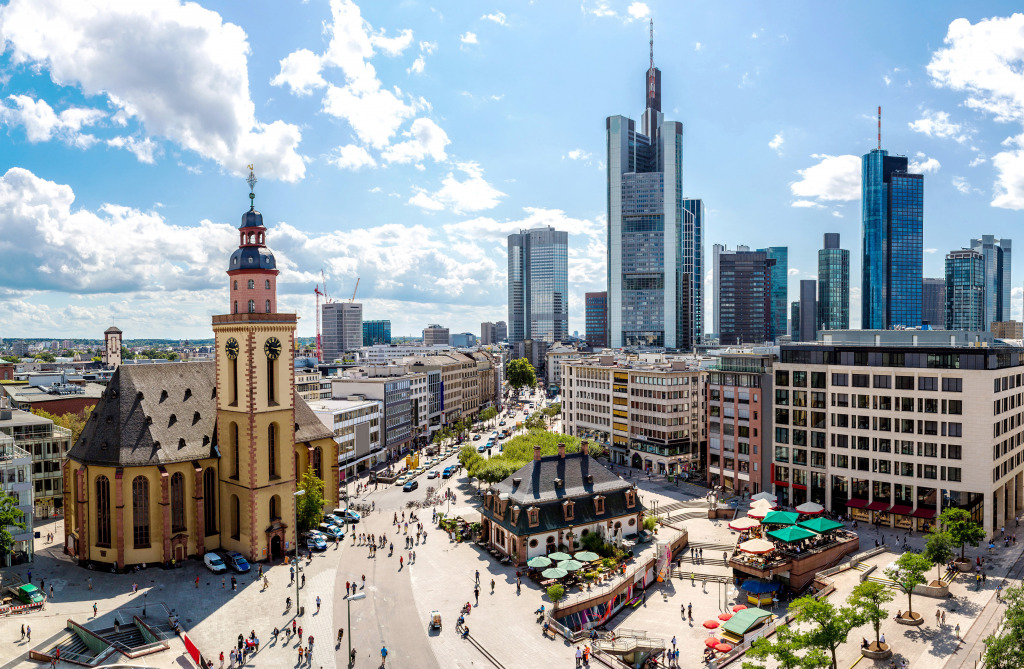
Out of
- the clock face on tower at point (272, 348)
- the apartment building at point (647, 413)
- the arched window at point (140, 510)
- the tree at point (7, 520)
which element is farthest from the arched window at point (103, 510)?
the apartment building at point (647, 413)

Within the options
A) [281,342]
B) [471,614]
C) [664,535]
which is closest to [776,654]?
[471,614]

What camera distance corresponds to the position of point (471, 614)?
2028 inches

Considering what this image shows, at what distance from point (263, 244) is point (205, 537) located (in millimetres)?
30846

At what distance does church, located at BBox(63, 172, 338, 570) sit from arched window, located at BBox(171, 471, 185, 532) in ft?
0.30

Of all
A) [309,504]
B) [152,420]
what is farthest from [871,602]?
[152,420]

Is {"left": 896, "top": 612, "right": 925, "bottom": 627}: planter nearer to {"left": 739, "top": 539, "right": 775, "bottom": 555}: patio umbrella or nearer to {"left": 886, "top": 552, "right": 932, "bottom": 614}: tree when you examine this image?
{"left": 886, "top": 552, "right": 932, "bottom": 614}: tree

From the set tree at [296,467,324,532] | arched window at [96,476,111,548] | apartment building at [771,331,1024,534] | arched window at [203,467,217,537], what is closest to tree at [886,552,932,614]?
apartment building at [771,331,1024,534]

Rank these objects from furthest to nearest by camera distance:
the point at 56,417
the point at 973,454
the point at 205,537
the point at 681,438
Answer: the point at 681,438 → the point at 56,417 → the point at 973,454 → the point at 205,537

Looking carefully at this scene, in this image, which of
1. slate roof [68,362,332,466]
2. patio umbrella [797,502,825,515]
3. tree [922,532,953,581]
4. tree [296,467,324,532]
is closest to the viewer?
tree [922,532,953,581]

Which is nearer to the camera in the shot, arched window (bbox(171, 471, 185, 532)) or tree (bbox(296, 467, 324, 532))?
arched window (bbox(171, 471, 185, 532))

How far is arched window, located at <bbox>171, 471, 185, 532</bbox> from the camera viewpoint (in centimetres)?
6206

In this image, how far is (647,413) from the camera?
112562 millimetres

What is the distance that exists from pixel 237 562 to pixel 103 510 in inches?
550

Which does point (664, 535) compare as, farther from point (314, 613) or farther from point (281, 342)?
point (281, 342)
